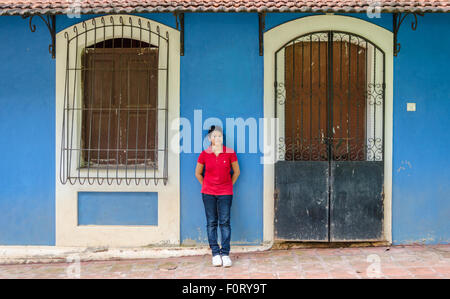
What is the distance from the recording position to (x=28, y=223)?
18.7ft

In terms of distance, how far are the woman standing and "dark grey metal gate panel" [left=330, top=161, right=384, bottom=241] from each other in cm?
145

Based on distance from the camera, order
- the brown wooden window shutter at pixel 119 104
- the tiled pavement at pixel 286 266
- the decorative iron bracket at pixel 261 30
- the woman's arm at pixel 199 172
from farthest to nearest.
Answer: the brown wooden window shutter at pixel 119 104 → the decorative iron bracket at pixel 261 30 → the woman's arm at pixel 199 172 → the tiled pavement at pixel 286 266

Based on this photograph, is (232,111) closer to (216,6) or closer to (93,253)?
(216,6)

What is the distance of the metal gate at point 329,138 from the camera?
218 inches

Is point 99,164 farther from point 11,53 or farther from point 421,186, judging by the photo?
point 421,186

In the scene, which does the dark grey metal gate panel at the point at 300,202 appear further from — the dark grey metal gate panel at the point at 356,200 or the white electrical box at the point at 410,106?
the white electrical box at the point at 410,106

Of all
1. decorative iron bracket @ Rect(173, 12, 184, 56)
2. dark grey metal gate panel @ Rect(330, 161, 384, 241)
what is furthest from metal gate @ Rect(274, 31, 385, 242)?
decorative iron bracket @ Rect(173, 12, 184, 56)

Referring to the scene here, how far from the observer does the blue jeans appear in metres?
5.00

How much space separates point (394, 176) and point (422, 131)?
69cm

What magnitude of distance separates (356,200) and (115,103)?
11.3ft

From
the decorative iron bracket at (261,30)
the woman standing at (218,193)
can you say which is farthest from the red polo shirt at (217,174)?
the decorative iron bracket at (261,30)

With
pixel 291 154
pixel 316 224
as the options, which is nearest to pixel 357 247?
pixel 316 224

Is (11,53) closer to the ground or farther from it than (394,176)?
farther from it

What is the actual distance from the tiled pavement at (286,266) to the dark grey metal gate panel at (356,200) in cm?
23
